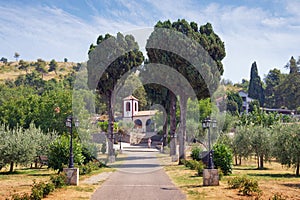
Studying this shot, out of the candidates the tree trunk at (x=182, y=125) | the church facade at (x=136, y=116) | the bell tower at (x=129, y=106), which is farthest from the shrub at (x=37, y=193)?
the bell tower at (x=129, y=106)

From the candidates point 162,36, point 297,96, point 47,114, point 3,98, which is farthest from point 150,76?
point 297,96

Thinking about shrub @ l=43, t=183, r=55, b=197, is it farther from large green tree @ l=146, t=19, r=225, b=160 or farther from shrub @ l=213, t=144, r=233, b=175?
large green tree @ l=146, t=19, r=225, b=160

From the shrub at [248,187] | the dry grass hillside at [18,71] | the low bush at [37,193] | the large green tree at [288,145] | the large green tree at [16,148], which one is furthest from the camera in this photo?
the dry grass hillside at [18,71]

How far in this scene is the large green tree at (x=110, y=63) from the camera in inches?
1195

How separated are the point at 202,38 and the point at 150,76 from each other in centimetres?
586

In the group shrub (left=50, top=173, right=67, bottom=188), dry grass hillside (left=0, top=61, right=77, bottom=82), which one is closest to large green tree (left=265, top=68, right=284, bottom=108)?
dry grass hillside (left=0, top=61, right=77, bottom=82)

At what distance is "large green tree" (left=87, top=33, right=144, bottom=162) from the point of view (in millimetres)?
30344

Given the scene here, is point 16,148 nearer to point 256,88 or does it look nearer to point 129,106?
point 129,106

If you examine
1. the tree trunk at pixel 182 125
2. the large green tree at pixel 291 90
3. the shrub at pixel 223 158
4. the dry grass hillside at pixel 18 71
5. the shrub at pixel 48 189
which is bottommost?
the shrub at pixel 48 189

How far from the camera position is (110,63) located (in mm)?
30875

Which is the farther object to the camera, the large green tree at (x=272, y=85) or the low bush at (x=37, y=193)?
the large green tree at (x=272, y=85)

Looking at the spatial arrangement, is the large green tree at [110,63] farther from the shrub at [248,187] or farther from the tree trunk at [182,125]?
the shrub at [248,187]

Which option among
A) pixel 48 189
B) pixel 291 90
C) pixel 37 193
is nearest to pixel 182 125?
pixel 48 189

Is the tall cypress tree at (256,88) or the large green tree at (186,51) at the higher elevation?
the tall cypress tree at (256,88)
